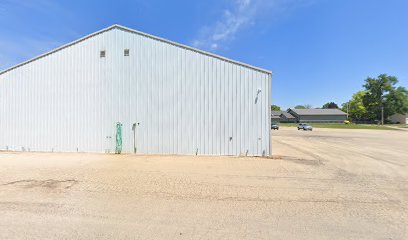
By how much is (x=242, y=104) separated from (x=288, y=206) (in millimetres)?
6971

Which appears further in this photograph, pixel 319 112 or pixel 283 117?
pixel 283 117

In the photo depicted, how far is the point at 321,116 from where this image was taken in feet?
272

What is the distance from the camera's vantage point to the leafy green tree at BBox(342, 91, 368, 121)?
73.5 metres

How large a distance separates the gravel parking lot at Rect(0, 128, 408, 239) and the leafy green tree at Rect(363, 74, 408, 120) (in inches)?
3161

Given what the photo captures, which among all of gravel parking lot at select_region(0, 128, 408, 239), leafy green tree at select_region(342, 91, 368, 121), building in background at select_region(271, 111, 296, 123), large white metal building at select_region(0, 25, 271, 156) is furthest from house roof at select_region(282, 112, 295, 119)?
gravel parking lot at select_region(0, 128, 408, 239)

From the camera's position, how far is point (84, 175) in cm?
667

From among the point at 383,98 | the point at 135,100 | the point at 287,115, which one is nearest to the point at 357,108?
the point at 383,98

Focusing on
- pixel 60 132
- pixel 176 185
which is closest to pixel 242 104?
pixel 176 185

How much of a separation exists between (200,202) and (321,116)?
9434 centimetres

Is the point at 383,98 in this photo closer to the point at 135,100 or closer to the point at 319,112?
the point at 319,112

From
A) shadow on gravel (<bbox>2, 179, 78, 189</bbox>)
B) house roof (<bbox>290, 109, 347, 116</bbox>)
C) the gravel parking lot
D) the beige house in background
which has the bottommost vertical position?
the gravel parking lot

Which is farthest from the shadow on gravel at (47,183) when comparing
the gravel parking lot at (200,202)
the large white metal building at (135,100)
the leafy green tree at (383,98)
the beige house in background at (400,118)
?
the beige house in background at (400,118)

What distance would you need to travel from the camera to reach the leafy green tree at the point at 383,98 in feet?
209

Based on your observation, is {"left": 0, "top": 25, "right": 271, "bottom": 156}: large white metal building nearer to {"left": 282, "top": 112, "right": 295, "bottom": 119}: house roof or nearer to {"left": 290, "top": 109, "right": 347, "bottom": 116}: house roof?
{"left": 290, "top": 109, "right": 347, "bottom": 116}: house roof
